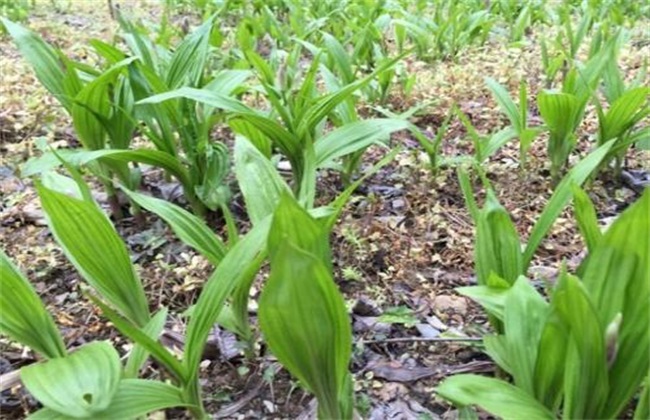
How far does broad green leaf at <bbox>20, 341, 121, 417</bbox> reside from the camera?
1.01m

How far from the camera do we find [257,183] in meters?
1.64

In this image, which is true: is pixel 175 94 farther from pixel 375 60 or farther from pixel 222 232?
pixel 375 60

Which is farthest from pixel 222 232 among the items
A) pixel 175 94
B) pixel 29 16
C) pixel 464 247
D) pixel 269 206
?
pixel 29 16

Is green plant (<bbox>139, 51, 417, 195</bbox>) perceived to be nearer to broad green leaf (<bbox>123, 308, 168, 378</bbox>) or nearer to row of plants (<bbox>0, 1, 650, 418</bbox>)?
row of plants (<bbox>0, 1, 650, 418</bbox>)

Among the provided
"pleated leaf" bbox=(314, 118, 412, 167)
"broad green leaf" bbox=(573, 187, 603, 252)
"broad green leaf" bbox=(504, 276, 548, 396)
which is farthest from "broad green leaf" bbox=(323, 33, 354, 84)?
"broad green leaf" bbox=(504, 276, 548, 396)

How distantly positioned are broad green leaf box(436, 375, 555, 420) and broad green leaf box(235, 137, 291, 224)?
Result: 25.0 inches

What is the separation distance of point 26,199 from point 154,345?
5.19 feet

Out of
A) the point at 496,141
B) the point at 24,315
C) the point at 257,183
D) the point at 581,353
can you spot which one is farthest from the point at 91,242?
the point at 496,141

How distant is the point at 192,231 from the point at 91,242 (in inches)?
10.6

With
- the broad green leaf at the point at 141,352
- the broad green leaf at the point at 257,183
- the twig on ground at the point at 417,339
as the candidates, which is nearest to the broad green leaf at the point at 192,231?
the broad green leaf at the point at 257,183

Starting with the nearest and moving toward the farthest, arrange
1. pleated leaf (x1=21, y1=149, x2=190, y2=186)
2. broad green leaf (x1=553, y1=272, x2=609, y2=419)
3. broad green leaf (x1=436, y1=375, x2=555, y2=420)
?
broad green leaf (x1=553, y1=272, x2=609, y2=419)
broad green leaf (x1=436, y1=375, x2=555, y2=420)
pleated leaf (x1=21, y1=149, x2=190, y2=186)

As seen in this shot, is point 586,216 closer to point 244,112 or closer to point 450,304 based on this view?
point 450,304

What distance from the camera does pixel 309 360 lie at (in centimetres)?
114

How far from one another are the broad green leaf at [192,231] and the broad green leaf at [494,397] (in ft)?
2.15
